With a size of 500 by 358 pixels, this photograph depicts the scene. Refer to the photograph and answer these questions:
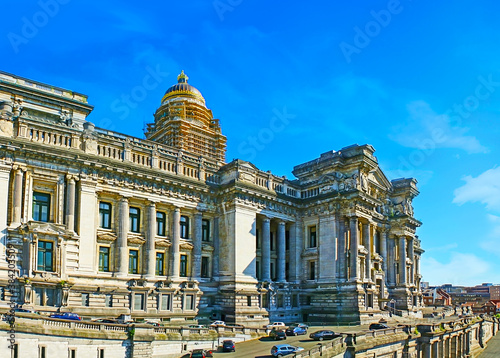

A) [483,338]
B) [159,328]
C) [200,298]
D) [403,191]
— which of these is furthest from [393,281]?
[159,328]

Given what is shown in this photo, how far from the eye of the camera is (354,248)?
2469 inches

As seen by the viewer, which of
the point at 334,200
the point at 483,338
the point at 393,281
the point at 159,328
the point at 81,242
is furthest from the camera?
the point at 483,338

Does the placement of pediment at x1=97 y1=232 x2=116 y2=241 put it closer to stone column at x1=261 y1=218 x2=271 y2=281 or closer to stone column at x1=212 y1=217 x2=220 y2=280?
stone column at x1=212 y1=217 x2=220 y2=280

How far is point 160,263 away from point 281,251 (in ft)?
57.9

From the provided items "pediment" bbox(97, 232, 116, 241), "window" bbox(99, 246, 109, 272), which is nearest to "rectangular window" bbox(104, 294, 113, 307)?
"window" bbox(99, 246, 109, 272)

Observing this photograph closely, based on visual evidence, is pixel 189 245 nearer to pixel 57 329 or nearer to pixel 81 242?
pixel 81 242

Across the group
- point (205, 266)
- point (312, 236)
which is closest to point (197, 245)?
point (205, 266)

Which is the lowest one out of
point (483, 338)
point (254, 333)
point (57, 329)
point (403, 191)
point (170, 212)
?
point (483, 338)

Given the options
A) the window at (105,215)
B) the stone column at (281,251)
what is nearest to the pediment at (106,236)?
the window at (105,215)

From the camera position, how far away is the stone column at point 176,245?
53.7 meters

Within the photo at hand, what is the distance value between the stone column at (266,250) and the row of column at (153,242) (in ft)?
29.8

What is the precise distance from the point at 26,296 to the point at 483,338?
91.7m

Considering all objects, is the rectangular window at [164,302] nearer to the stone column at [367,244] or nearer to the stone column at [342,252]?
the stone column at [342,252]

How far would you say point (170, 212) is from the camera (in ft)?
181
